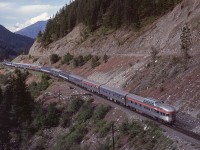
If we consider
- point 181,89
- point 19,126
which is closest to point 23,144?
point 19,126

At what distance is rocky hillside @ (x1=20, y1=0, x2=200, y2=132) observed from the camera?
4634 cm

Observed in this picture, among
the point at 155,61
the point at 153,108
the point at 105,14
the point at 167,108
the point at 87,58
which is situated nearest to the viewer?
the point at 167,108

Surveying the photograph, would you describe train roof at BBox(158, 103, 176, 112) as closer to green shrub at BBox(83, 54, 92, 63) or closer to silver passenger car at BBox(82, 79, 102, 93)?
silver passenger car at BBox(82, 79, 102, 93)

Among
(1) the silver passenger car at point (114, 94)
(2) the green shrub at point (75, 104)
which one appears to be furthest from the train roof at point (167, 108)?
(2) the green shrub at point (75, 104)

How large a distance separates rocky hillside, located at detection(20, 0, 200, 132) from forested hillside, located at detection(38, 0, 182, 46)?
3.28m

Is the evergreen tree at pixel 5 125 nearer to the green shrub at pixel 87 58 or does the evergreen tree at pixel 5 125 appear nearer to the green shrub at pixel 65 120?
the green shrub at pixel 65 120

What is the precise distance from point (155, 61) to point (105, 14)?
2386 inches

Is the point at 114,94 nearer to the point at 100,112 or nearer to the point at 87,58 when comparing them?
the point at 100,112

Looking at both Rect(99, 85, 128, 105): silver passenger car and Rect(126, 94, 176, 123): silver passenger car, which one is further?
Rect(99, 85, 128, 105): silver passenger car

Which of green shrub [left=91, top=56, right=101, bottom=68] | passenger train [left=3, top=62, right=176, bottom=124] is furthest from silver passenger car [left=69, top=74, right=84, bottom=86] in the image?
green shrub [left=91, top=56, right=101, bottom=68]

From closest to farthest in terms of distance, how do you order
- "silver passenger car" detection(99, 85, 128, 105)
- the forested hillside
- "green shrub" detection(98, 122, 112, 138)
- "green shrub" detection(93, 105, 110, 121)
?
"green shrub" detection(98, 122, 112, 138)
"green shrub" detection(93, 105, 110, 121)
"silver passenger car" detection(99, 85, 128, 105)
the forested hillside

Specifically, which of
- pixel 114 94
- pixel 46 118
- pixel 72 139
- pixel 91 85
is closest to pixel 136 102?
pixel 114 94

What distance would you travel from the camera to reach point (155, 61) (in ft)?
202

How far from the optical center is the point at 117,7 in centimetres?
10638
